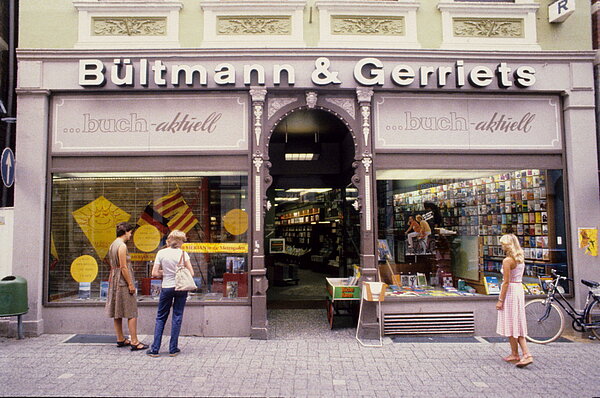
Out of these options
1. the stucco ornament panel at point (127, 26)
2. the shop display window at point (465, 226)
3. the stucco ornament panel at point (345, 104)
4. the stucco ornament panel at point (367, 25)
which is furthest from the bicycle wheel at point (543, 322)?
the stucco ornament panel at point (127, 26)

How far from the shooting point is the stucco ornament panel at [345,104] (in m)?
7.58

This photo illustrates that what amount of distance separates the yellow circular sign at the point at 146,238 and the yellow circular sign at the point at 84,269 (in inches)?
Result: 32.9

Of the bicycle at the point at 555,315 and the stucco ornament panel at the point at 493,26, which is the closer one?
the bicycle at the point at 555,315

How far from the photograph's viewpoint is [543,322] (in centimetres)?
710

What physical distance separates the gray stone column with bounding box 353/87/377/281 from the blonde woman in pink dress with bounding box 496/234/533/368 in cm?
219

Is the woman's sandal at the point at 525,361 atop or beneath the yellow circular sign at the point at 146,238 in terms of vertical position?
beneath

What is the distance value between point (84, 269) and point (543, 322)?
8187 millimetres

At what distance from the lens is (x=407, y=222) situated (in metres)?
8.27

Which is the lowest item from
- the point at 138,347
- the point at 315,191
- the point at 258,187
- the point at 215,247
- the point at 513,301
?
the point at 138,347

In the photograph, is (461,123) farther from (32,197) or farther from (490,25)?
(32,197)

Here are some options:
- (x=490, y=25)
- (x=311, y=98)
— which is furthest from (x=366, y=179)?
(x=490, y=25)

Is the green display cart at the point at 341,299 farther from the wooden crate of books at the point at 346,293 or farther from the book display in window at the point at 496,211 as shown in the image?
the book display in window at the point at 496,211

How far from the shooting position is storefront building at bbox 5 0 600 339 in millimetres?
7344

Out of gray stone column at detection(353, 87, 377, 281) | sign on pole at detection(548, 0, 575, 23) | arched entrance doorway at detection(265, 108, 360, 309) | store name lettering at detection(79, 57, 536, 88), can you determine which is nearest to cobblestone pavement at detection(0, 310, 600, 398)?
gray stone column at detection(353, 87, 377, 281)
